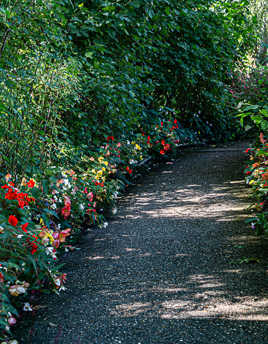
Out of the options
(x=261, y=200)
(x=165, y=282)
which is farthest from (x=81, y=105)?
(x=165, y=282)

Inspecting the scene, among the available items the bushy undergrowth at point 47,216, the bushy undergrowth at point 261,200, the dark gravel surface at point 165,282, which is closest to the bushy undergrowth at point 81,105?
the bushy undergrowth at point 47,216

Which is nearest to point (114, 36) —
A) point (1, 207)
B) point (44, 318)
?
point (1, 207)

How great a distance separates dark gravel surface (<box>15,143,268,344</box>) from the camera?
8.15ft

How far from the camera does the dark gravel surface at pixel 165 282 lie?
2484mm

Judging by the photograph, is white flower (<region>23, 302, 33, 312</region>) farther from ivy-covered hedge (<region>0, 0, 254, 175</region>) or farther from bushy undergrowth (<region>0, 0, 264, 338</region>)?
ivy-covered hedge (<region>0, 0, 254, 175</region>)

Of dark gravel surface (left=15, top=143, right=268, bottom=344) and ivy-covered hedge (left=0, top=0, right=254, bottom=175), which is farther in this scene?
ivy-covered hedge (left=0, top=0, right=254, bottom=175)

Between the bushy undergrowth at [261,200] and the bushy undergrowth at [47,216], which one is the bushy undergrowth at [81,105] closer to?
the bushy undergrowth at [47,216]

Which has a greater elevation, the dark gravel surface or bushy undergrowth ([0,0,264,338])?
bushy undergrowth ([0,0,264,338])

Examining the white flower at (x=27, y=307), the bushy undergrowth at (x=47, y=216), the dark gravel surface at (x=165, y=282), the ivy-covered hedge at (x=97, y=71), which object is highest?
the ivy-covered hedge at (x=97, y=71)

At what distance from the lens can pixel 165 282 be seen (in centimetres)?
311

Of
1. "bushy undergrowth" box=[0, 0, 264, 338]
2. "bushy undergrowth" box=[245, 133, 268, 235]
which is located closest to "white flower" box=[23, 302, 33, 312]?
"bushy undergrowth" box=[0, 0, 264, 338]

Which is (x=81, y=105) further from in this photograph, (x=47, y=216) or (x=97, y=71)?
(x=47, y=216)

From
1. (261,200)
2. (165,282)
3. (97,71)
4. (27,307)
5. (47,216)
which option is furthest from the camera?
(97,71)

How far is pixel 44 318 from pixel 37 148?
5.26ft
